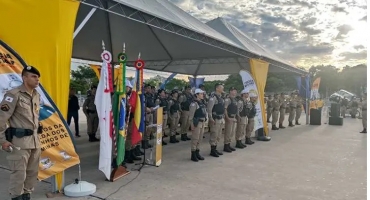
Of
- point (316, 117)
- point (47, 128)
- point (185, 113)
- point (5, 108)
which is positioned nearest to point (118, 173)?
point (47, 128)

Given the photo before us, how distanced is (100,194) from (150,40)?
8.88m

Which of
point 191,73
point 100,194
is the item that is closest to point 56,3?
point 100,194

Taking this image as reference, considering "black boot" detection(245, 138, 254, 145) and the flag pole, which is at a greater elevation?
the flag pole

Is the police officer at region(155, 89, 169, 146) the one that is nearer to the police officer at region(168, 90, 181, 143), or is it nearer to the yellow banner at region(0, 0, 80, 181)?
the police officer at region(168, 90, 181, 143)

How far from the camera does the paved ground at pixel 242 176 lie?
4582 mm

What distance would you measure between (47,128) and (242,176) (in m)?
3.56

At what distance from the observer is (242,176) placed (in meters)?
5.60

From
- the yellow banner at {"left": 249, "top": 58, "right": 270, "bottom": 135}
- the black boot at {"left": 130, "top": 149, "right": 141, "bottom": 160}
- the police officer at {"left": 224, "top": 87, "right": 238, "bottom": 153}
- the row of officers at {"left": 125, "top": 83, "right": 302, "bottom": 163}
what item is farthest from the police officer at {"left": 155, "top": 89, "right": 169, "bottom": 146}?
the yellow banner at {"left": 249, "top": 58, "right": 270, "bottom": 135}

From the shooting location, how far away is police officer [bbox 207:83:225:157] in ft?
23.6

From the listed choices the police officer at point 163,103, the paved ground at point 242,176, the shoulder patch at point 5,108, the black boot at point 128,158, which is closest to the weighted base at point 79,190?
the paved ground at point 242,176

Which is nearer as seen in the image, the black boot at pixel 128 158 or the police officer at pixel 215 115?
the black boot at pixel 128 158

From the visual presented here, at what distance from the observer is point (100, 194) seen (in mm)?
4441

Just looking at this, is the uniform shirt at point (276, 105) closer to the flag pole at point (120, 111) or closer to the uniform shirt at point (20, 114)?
the flag pole at point (120, 111)

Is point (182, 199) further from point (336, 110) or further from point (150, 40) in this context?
point (336, 110)
